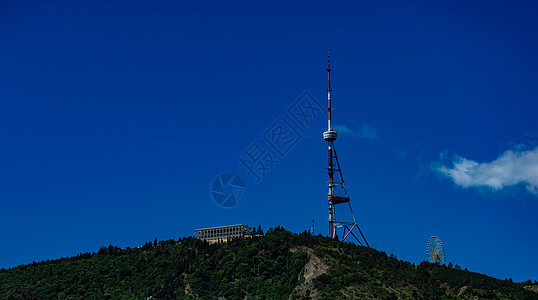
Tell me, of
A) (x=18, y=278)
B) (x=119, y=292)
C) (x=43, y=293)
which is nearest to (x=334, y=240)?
(x=119, y=292)

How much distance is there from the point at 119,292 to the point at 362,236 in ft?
165

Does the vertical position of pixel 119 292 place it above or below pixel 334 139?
below

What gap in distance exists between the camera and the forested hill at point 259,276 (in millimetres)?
98375

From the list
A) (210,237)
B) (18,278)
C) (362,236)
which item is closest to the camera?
(18,278)

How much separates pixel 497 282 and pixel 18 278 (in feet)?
294

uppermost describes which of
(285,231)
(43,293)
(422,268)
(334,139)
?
(334,139)

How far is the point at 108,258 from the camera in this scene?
12575 cm

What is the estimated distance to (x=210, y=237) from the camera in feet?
445

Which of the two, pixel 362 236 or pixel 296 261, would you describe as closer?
pixel 296 261

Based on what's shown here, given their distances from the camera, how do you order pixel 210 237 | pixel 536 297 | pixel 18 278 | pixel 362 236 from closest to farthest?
pixel 536 297
pixel 18 278
pixel 362 236
pixel 210 237

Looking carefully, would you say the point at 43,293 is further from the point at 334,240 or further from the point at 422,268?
the point at 422,268

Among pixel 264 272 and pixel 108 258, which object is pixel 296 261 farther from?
pixel 108 258

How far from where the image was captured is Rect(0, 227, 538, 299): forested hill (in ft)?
323

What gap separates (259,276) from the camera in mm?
104562
